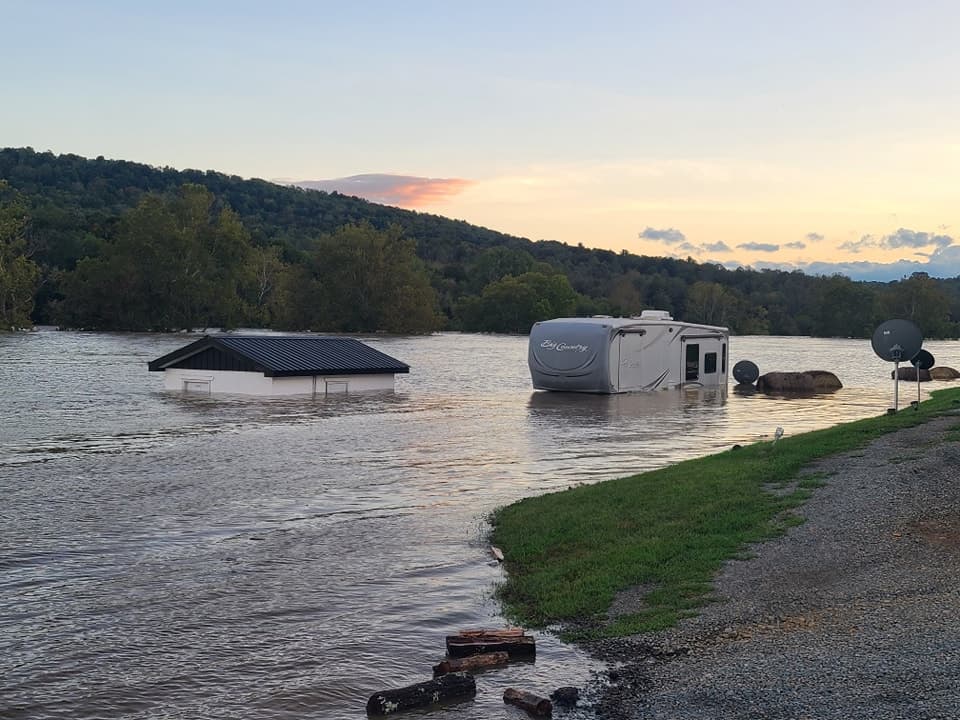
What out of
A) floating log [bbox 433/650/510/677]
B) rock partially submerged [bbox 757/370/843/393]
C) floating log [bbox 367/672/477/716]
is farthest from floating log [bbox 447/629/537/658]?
rock partially submerged [bbox 757/370/843/393]

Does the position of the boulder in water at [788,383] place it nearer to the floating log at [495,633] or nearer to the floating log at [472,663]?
the floating log at [495,633]

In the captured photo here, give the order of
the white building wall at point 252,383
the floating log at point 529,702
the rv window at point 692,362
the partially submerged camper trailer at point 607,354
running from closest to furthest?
the floating log at point 529,702
the white building wall at point 252,383
the partially submerged camper trailer at point 607,354
the rv window at point 692,362

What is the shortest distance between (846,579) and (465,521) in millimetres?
7067

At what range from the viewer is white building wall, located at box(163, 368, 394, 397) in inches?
1601

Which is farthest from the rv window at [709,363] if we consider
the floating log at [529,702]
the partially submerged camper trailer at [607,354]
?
the floating log at [529,702]

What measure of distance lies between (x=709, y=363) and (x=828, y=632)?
42.6 metres

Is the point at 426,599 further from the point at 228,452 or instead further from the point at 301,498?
the point at 228,452

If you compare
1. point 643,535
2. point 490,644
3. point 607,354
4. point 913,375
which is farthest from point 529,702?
point 913,375

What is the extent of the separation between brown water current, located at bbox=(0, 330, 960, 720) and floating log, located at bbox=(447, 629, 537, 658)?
182 mm

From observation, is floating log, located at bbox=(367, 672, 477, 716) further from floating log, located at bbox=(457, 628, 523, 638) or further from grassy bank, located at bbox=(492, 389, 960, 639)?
grassy bank, located at bbox=(492, 389, 960, 639)

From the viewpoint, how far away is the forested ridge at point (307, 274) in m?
109

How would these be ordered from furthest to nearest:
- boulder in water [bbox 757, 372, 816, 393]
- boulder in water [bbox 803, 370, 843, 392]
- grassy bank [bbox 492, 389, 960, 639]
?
boulder in water [bbox 803, 370, 843, 392], boulder in water [bbox 757, 372, 816, 393], grassy bank [bbox 492, 389, 960, 639]

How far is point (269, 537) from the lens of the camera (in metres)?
15.3

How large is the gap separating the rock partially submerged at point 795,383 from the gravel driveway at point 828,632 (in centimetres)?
3871
